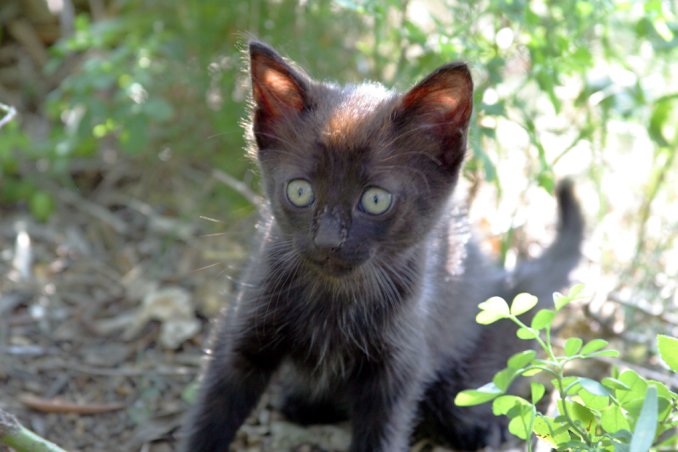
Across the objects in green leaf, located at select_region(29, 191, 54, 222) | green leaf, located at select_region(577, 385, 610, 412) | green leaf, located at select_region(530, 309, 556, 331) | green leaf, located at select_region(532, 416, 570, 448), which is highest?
green leaf, located at select_region(530, 309, 556, 331)

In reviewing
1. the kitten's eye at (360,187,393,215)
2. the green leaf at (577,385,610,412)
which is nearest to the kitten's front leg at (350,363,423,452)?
the kitten's eye at (360,187,393,215)

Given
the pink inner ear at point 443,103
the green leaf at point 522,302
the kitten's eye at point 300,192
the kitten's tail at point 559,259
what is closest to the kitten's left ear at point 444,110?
the pink inner ear at point 443,103

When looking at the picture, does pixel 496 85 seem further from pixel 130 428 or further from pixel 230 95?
pixel 130 428

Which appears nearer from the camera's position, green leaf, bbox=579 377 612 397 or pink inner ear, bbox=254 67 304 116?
green leaf, bbox=579 377 612 397

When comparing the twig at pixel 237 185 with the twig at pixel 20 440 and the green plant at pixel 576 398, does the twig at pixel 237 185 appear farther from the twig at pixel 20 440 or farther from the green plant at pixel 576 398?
the green plant at pixel 576 398

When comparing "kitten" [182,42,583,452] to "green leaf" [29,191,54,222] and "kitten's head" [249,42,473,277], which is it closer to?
"kitten's head" [249,42,473,277]

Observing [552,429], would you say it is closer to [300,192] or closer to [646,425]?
[646,425]

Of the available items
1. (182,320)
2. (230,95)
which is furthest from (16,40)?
(182,320)
